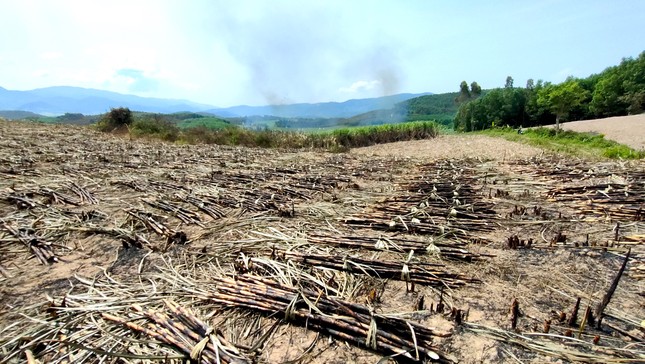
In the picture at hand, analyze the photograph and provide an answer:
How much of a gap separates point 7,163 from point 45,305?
304 inches

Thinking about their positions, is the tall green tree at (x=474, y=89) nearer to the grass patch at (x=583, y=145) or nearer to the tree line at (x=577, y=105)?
the tree line at (x=577, y=105)

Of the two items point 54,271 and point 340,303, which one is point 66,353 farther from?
point 340,303

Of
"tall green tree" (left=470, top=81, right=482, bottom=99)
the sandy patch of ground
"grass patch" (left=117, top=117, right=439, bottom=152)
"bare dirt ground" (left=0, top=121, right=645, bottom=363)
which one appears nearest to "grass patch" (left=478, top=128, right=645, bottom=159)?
the sandy patch of ground

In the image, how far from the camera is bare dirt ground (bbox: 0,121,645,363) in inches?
88.5

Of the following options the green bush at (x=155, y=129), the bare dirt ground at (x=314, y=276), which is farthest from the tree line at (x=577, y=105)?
the bare dirt ground at (x=314, y=276)

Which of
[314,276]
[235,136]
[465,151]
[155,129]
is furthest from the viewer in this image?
[235,136]

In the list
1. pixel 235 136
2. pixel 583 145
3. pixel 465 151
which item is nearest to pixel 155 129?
A: pixel 235 136

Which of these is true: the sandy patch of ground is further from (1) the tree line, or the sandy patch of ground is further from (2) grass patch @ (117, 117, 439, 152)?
(1) the tree line

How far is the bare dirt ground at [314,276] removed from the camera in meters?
2.25

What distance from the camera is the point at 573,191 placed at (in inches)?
262

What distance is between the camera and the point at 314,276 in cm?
322

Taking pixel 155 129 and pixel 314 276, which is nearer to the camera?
pixel 314 276

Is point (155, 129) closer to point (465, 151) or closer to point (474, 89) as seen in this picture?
point (465, 151)

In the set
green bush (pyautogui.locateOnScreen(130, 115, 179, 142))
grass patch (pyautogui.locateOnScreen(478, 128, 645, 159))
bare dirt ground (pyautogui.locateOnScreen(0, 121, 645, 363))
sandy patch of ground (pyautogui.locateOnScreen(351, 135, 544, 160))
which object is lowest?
sandy patch of ground (pyautogui.locateOnScreen(351, 135, 544, 160))
